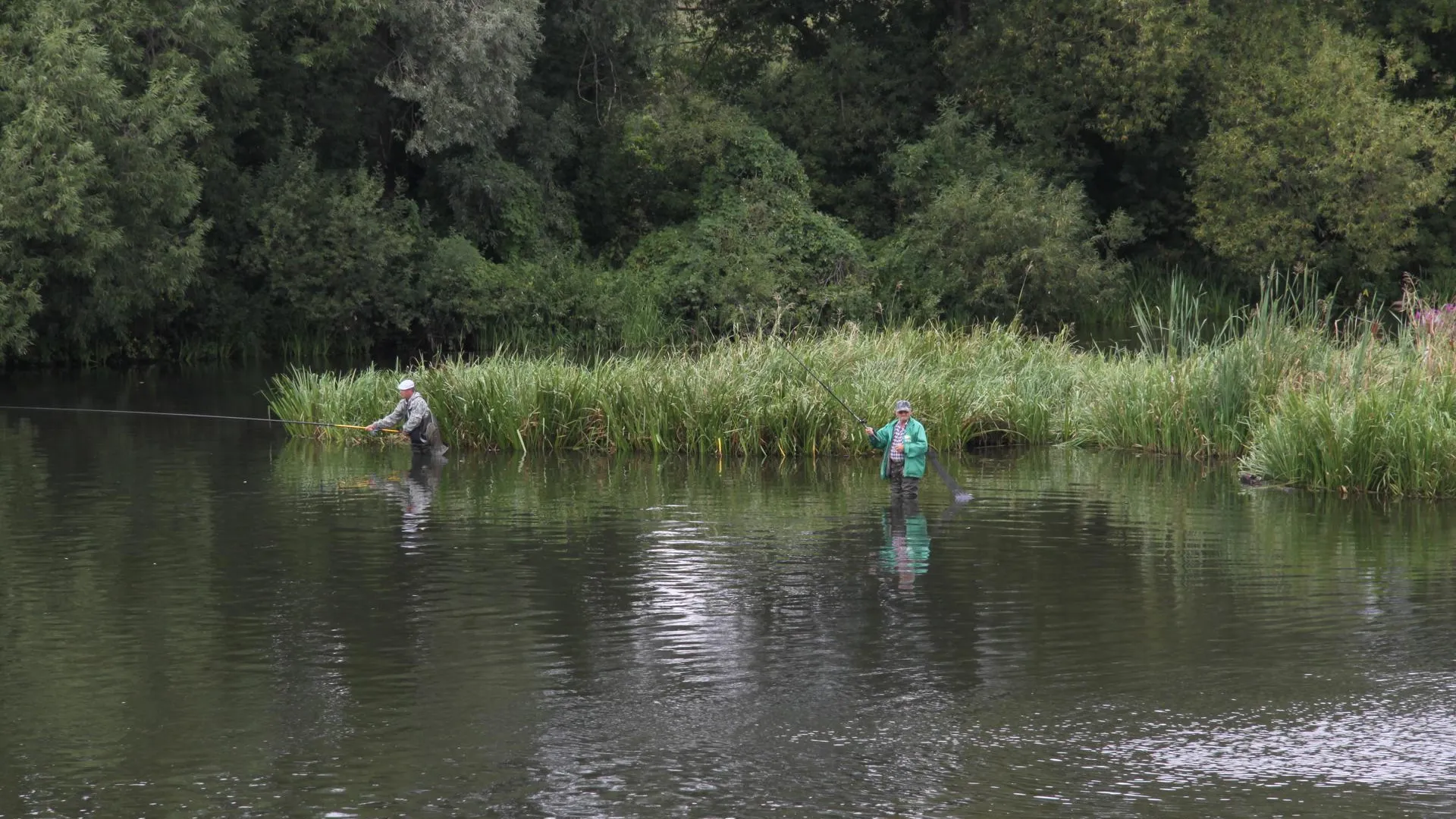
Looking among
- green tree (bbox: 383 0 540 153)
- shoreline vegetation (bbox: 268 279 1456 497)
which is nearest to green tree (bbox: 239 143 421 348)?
green tree (bbox: 383 0 540 153)

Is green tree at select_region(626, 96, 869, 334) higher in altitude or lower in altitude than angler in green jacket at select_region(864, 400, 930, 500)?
higher

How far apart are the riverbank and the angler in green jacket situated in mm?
3709

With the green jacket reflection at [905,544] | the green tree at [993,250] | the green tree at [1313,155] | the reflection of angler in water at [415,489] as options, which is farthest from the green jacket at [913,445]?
the green tree at [1313,155]

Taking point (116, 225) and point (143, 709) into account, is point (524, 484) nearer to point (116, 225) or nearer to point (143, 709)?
point (143, 709)

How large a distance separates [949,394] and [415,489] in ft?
24.5

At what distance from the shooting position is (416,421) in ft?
81.3

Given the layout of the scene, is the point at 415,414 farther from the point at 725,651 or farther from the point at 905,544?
the point at 725,651

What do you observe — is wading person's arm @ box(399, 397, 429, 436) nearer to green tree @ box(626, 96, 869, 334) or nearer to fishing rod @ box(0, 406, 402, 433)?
fishing rod @ box(0, 406, 402, 433)

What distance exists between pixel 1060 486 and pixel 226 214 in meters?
26.5

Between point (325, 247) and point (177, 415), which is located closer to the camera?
point (177, 415)

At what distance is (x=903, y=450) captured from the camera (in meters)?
20.2

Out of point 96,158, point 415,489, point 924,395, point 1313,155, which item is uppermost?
point 1313,155

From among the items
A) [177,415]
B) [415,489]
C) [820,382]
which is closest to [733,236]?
[177,415]

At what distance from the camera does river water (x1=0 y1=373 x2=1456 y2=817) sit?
A: 10.3m
